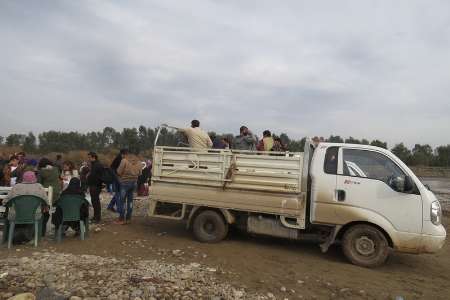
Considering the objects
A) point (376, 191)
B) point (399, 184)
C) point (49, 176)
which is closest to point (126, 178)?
point (49, 176)

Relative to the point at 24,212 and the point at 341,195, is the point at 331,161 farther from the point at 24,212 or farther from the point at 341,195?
the point at 24,212

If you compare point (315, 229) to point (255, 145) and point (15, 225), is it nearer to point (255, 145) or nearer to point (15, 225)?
point (255, 145)

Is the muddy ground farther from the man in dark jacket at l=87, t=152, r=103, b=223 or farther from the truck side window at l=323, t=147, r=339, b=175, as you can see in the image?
the truck side window at l=323, t=147, r=339, b=175

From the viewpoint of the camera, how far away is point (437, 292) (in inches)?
251

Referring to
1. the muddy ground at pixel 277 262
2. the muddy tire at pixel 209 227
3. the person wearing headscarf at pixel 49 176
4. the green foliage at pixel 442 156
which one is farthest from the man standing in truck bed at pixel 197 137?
the green foliage at pixel 442 156

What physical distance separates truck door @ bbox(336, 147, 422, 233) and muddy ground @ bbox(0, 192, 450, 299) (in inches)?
35.1

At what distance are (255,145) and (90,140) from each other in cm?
5095

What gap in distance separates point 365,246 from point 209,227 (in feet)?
9.90

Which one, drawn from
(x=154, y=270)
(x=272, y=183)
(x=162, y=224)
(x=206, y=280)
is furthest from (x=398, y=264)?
(x=162, y=224)

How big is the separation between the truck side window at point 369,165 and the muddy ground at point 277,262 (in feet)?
5.27

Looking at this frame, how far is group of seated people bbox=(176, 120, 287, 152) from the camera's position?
9.52 m

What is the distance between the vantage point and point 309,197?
8055mm

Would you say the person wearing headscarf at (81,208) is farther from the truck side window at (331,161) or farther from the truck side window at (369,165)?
the truck side window at (369,165)

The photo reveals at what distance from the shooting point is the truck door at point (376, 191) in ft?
24.0
